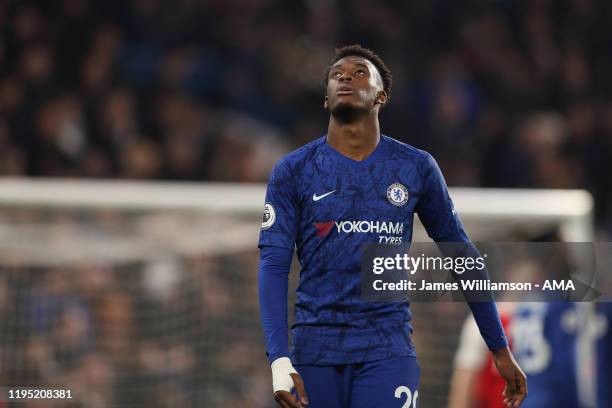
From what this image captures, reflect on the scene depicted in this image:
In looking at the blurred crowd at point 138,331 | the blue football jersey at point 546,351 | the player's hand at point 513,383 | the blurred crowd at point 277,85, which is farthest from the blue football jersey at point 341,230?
the blurred crowd at point 277,85

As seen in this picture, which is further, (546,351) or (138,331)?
(138,331)

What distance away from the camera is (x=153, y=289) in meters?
7.37

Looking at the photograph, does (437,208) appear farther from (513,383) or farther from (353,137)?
(513,383)

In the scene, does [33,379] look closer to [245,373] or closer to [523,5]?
[245,373]

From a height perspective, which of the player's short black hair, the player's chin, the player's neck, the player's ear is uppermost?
the player's short black hair

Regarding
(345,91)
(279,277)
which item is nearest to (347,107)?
(345,91)

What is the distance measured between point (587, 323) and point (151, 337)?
2539 millimetres

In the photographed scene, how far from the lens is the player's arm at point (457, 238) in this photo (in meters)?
3.76

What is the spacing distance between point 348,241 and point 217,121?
19.7 ft

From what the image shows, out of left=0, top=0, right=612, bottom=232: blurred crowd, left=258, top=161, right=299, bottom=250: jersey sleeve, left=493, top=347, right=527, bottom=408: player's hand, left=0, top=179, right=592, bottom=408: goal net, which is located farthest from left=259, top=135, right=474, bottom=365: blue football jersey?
left=0, top=0, right=612, bottom=232: blurred crowd

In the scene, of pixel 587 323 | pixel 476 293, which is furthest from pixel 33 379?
pixel 476 293

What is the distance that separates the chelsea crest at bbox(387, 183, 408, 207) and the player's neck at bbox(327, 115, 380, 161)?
5.4 inches

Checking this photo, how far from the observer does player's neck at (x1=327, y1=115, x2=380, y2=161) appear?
373 cm

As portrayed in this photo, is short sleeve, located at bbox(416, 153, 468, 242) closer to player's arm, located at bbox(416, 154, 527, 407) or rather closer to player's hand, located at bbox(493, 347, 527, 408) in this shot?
player's arm, located at bbox(416, 154, 527, 407)
